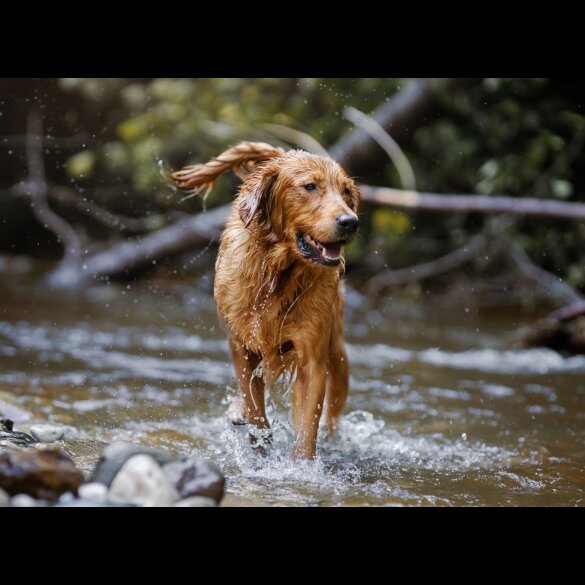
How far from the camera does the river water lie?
394cm

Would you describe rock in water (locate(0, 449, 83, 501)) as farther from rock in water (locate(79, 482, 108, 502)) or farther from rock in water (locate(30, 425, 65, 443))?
rock in water (locate(30, 425, 65, 443))

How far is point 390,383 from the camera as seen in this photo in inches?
254

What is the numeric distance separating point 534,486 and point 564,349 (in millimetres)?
4072

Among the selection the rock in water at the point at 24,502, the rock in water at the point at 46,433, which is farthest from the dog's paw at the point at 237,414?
the rock in water at the point at 24,502

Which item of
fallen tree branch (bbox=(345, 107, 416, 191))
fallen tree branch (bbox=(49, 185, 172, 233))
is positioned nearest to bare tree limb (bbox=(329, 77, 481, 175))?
fallen tree branch (bbox=(345, 107, 416, 191))

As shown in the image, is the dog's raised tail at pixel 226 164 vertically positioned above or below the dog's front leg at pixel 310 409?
above

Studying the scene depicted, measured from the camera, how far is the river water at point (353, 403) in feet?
12.9

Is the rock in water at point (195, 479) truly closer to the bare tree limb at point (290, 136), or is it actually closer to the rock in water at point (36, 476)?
the rock in water at point (36, 476)

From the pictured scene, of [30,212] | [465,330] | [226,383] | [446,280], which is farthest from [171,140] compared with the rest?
[226,383]

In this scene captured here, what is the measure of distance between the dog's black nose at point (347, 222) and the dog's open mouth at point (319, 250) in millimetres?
83

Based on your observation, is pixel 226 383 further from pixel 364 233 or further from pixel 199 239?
pixel 364 233
